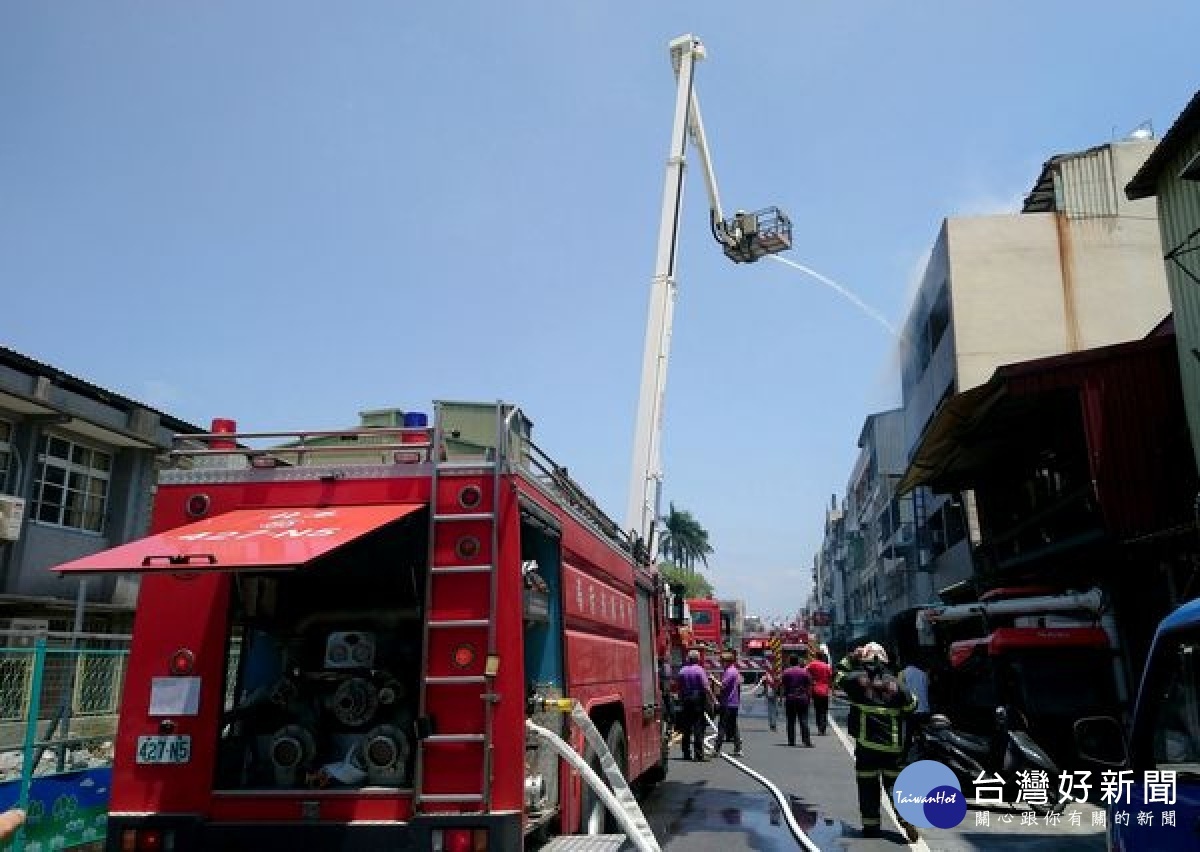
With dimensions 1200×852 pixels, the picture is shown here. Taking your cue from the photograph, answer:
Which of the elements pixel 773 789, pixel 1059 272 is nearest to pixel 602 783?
pixel 773 789

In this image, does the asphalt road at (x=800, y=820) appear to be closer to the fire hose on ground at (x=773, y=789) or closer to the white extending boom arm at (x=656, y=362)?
the fire hose on ground at (x=773, y=789)

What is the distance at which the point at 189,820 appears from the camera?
17.1 feet

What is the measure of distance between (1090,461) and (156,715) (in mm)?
13009

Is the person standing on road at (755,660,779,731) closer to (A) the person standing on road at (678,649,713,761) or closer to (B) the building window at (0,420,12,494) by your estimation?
(A) the person standing on road at (678,649,713,761)

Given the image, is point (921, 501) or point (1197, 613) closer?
point (1197, 613)

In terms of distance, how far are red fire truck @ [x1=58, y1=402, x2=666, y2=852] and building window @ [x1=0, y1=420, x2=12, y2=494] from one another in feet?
47.0

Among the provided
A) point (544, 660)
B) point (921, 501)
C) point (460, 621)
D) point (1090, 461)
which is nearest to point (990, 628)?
point (1090, 461)

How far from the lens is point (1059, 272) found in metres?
26.6

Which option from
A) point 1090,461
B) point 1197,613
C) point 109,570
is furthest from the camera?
point 1090,461

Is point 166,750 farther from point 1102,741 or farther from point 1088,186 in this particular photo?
point 1088,186

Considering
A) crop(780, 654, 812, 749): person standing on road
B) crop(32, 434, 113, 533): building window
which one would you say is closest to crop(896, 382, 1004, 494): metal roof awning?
crop(780, 654, 812, 749): person standing on road

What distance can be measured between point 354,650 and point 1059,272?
25.6m

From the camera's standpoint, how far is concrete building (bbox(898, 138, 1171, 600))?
2581cm

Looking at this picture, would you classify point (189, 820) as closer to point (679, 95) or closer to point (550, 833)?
point (550, 833)
